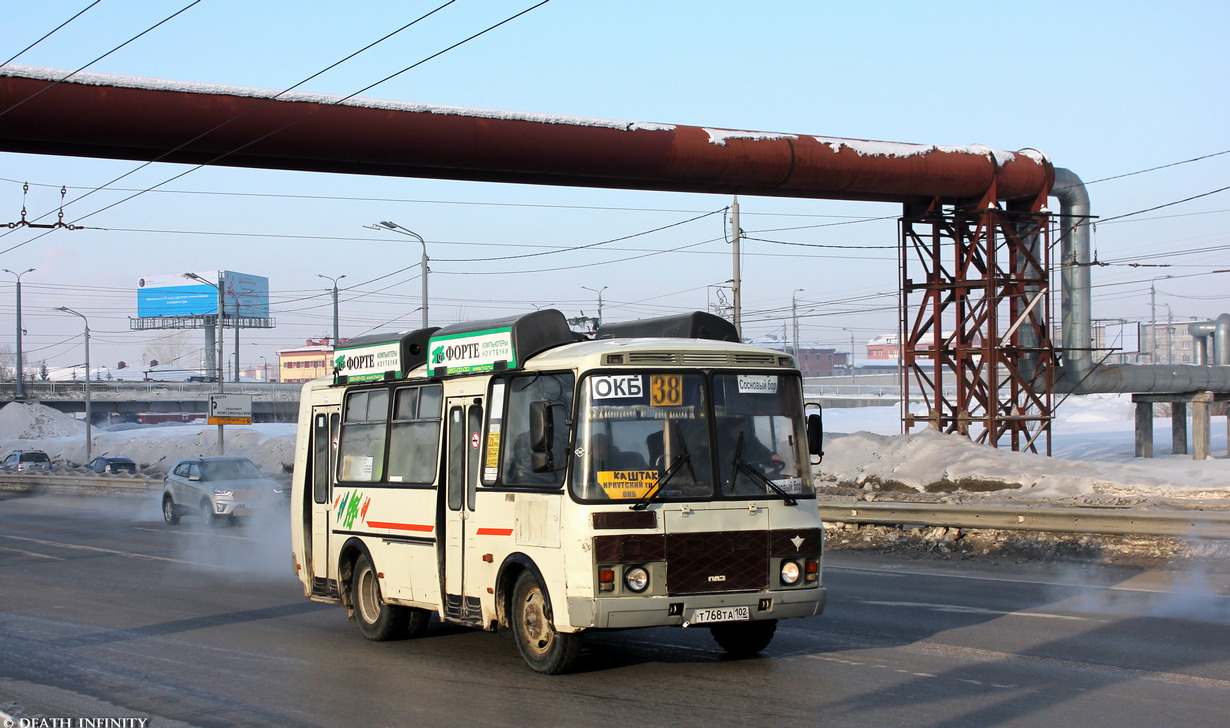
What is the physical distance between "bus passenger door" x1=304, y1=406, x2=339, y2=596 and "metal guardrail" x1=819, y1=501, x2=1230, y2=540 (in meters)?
9.31

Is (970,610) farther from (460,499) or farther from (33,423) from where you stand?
(33,423)

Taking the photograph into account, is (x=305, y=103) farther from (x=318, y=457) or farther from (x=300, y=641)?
(x=300, y=641)

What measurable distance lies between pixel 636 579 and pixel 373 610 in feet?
12.6

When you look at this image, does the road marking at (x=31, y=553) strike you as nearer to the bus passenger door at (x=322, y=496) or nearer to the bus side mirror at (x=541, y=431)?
the bus passenger door at (x=322, y=496)

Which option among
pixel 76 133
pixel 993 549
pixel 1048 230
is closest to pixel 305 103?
pixel 76 133

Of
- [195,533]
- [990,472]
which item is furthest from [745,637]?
[195,533]

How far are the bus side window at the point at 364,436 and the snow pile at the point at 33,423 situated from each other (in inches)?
2874

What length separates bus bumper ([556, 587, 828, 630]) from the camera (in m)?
8.08

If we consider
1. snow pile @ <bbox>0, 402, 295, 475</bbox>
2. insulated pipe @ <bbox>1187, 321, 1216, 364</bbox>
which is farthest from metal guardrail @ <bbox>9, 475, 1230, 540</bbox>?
insulated pipe @ <bbox>1187, 321, 1216, 364</bbox>

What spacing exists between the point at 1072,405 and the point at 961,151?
56.6m

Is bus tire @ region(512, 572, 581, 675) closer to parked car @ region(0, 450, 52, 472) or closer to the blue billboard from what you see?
parked car @ region(0, 450, 52, 472)

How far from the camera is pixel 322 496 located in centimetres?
1214

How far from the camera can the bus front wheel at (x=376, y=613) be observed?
10.8 meters

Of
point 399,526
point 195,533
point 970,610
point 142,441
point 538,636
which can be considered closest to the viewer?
point 538,636
